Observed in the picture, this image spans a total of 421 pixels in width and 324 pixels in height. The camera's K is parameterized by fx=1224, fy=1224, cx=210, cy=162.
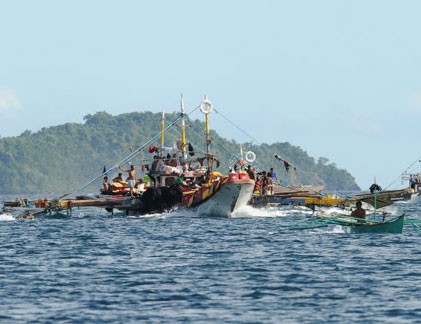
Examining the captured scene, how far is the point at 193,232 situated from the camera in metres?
65.6

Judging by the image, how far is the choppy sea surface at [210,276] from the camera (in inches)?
1325

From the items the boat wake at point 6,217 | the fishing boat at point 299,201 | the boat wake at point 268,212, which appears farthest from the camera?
the boat wake at point 6,217

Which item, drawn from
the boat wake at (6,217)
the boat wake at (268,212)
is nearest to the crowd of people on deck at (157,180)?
the boat wake at (268,212)

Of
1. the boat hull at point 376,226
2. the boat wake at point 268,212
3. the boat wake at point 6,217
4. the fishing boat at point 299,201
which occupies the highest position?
the fishing boat at point 299,201

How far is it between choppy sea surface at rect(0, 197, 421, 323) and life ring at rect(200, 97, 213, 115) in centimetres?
1975

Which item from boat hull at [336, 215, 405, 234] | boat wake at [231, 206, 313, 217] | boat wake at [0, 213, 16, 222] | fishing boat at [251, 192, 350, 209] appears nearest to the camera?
boat hull at [336, 215, 405, 234]

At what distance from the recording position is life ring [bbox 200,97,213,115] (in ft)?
284

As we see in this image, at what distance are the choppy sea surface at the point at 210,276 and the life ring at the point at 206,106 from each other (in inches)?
778

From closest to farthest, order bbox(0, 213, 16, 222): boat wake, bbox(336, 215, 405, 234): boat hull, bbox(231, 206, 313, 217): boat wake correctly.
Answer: bbox(336, 215, 405, 234): boat hull < bbox(231, 206, 313, 217): boat wake < bbox(0, 213, 16, 222): boat wake

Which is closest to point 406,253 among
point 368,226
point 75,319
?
point 368,226

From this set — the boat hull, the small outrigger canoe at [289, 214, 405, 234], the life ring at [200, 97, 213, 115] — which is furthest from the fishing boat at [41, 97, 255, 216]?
the boat hull

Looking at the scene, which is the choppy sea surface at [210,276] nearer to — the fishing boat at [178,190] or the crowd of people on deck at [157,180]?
the fishing boat at [178,190]

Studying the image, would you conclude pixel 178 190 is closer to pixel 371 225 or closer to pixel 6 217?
pixel 6 217

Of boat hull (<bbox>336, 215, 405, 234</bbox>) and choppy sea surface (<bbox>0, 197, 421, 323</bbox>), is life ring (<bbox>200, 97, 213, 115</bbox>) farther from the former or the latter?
boat hull (<bbox>336, 215, 405, 234</bbox>)
